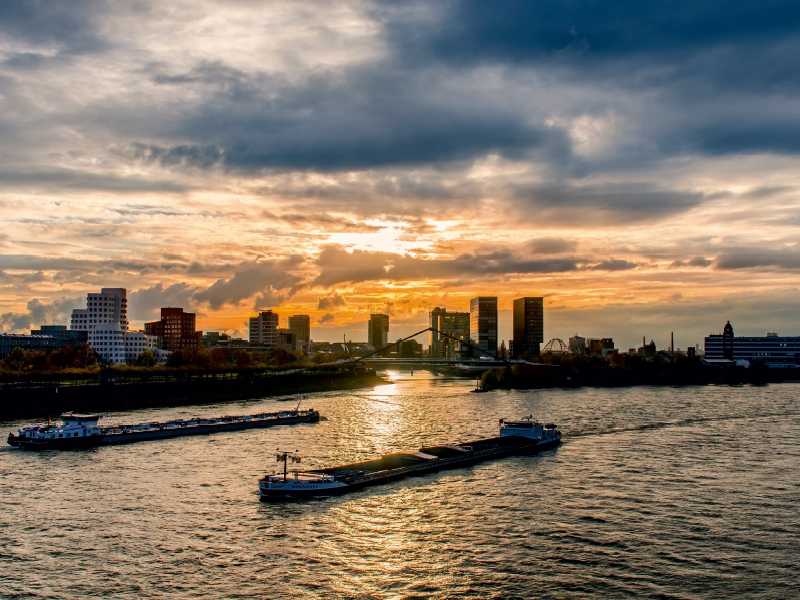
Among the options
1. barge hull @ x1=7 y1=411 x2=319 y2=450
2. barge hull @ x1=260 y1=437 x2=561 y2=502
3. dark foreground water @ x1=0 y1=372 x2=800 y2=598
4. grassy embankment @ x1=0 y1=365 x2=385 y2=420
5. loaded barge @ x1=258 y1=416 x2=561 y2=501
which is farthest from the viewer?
grassy embankment @ x1=0 y1=365 x2=385 y2=420

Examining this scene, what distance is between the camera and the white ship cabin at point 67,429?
287ft

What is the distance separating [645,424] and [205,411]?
278 feet

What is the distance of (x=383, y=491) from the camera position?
63.6 meters

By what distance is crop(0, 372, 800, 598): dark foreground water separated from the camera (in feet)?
135

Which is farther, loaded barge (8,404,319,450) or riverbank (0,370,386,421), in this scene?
riverbank (0,370,386,421)

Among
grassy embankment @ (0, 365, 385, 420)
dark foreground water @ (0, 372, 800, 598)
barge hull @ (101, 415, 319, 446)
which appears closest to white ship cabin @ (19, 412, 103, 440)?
barge hull @ (101, 415, 319, 446)

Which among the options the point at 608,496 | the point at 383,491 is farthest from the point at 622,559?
the point at 383,491

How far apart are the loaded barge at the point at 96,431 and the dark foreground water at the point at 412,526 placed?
3581mm

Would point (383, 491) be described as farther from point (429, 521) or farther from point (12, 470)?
point (12, 470)

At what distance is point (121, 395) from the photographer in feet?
469

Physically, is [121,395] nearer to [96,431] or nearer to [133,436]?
[133,436]

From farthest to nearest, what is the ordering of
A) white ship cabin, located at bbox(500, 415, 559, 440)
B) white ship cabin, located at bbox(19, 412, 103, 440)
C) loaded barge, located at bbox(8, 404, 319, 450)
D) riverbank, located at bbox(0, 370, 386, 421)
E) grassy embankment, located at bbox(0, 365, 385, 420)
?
grassy embankment, located at bbox(0, 365, 385, 420) < riverbank, located at bbox(0, 370, 386, 421) < white ship cabin, located at bbox(500, 415, 559, 440) < white ship cabin, located at bbox(19, 412, 103, 440) < loaded barge, located at bbox(8, 404, 319, 450)

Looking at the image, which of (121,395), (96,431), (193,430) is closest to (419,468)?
(193,430)

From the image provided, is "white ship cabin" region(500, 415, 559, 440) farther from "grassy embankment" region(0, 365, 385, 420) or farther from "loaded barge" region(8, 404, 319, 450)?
"grassy embankment" region(0, 365, 385, 420)
